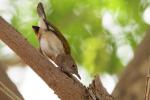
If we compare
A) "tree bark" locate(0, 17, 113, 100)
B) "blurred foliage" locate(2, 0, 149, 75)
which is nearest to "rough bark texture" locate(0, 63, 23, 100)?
"tree bark" locate(0, 17, 113, 100)

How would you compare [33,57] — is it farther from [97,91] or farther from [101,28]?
[101,28]

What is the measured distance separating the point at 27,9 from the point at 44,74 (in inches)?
22.3

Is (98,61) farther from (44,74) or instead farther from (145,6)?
(44,74)

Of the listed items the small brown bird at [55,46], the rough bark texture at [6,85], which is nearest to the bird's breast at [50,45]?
the small brown bird at [55,46]

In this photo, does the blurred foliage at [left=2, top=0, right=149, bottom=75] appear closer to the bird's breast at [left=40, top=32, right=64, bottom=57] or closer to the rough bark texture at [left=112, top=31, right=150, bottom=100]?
the rough bark texture at [left=112, top=31, right=150, bottom=100]

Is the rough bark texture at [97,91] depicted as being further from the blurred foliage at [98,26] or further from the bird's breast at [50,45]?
the blurred foliage at [98,26]

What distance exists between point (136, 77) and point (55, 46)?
2.10ft

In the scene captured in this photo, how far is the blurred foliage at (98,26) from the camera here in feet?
4.40

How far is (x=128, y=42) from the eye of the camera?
4.60 ft

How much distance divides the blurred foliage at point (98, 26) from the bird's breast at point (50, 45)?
528mm

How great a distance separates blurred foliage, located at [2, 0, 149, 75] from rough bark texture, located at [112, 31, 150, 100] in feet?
0.12

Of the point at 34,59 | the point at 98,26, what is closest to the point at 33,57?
the point at 34,59

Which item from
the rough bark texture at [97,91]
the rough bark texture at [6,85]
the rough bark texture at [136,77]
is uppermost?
the rough bark texture at [136,77]

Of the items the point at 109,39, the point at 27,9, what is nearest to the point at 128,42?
the point at 109,39
